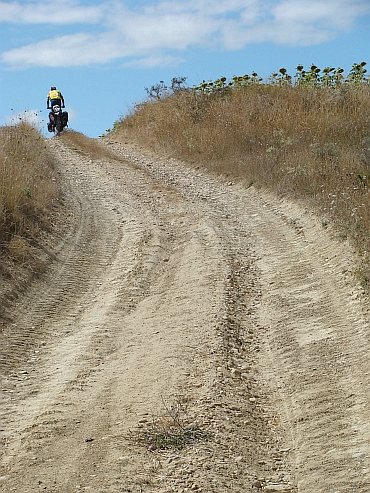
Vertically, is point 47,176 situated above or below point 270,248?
above

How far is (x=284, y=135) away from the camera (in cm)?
1523

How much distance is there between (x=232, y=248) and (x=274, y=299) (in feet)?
6.69

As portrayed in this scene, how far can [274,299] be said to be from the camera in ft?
24.2

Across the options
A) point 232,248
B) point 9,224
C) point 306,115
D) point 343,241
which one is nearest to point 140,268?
point 232,248

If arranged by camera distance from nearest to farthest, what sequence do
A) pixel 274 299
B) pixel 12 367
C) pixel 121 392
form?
pixel 121 392 < pixel 12 367 < pixel 274 299

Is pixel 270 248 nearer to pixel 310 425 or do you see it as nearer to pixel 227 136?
pixel 310 425

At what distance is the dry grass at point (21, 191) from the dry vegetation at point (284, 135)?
4048mm

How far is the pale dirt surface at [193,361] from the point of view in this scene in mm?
4238

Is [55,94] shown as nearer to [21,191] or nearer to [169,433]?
[21,191]

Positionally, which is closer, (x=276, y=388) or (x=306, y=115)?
(x=276, y=388)

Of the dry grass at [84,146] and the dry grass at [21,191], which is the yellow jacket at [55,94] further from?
the dry grass at [21,191]

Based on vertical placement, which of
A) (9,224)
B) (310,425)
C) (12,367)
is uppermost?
(9,224)

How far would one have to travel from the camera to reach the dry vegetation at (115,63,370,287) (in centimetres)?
1056

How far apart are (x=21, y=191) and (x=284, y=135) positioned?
7.17 metres
